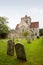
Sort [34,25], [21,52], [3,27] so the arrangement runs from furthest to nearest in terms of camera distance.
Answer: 1. [34,25]
2. [3,27]
3. [21,52]

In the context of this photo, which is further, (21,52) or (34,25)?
(34,25)

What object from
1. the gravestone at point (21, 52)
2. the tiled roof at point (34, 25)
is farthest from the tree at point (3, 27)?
the gravestone at point (21, 52)

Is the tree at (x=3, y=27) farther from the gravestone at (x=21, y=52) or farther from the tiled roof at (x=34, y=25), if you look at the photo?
the gravestone at (x=21, y=52)

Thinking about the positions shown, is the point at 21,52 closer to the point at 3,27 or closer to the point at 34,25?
the point at 3,27

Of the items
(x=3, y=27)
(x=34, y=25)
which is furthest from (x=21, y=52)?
(x=34, y=25)

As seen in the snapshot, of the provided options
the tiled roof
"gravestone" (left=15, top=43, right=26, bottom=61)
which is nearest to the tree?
the tiled roof

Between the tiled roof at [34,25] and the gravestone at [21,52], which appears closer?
the gravestone at [21,52]

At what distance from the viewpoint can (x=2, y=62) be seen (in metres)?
12.2

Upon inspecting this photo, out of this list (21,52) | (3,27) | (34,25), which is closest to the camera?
(21,52)

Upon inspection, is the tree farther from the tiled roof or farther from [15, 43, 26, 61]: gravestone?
[15, 43, 26, 61]: gravestone

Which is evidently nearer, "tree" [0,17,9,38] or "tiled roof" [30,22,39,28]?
"tree" [0,17,9,38]

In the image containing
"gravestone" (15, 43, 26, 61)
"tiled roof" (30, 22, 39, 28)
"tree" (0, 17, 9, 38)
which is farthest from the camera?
"tiled roof" (30, 22, 39, 28)

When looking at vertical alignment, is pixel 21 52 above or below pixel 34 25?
above

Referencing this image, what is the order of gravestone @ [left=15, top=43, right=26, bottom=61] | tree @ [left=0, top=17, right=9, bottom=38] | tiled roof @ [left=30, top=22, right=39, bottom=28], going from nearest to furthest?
gravestone @ [left=15, top=43, right=26, bottom=61] < tree @ [left=0, top=17, right=9, bottom=38] < tiled roof @ [left=30, top=22, right=39, bottom=28]
